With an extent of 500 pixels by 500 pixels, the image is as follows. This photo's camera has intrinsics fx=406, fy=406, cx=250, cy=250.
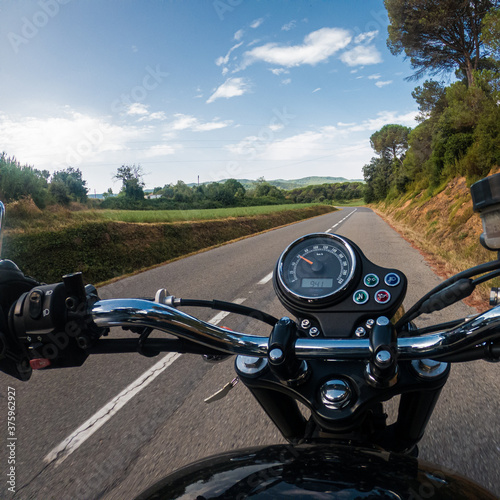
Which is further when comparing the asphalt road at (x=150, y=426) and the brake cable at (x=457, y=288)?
the asphalt road at (x=150, y=426)

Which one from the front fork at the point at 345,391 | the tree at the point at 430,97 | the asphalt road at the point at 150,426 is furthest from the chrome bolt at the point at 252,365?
the tree at the point at 430,97

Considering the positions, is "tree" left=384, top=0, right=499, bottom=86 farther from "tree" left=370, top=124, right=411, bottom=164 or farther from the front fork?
"tree" left=370, top=124, right=411, bottom=164

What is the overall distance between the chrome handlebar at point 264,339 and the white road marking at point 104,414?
6.62 ft

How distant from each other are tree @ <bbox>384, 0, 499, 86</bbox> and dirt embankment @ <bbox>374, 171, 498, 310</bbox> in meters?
5.14

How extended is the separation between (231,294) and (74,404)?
3.71 m

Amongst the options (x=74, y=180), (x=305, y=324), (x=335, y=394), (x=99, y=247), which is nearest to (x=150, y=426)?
(x=305, y=324)

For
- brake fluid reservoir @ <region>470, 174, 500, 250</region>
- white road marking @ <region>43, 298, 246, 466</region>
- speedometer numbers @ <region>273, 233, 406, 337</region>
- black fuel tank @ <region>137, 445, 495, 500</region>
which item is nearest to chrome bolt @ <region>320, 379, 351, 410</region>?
black fuel tank @ <region>137, 445, 495, 500</region>

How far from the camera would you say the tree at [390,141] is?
67000 mm

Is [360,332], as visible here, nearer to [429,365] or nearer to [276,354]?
[429,365]

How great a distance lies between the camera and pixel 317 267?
1575 mm

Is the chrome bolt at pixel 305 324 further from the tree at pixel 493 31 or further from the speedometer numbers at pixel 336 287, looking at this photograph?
the tree at pixel 493 31

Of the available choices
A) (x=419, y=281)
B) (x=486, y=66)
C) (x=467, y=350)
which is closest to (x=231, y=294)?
(x=419, y=281)

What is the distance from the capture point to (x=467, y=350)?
0.98 meters

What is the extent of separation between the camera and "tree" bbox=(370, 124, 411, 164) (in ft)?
220
